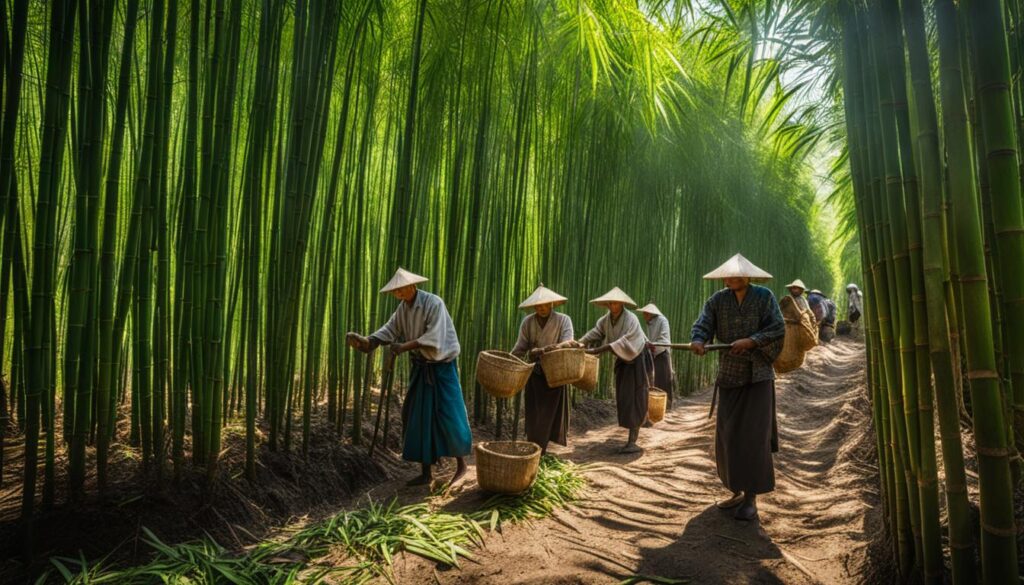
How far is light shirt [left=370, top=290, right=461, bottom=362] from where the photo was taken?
356 cm

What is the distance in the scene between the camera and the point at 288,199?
10.8 ft

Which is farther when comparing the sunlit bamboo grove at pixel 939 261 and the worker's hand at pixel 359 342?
the worker's hand at pixel 359 342

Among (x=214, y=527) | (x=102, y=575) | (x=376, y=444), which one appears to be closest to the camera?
(x=102, y=575)

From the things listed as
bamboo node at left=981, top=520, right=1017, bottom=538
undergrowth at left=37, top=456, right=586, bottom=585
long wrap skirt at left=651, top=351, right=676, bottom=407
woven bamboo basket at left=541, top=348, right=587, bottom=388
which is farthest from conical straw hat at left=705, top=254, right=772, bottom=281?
long wrap skirt at left=651, top=351, right=676, bottom=407

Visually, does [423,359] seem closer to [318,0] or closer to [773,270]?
[318,0]

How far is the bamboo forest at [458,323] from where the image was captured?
67.0 inches

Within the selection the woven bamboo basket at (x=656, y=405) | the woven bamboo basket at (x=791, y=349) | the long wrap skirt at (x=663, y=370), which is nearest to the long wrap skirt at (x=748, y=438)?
the woven bamboo basket at (x=791, y=349)

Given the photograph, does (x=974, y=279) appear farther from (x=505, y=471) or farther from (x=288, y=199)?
(x=288, y=199)

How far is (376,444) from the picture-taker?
4379 mm

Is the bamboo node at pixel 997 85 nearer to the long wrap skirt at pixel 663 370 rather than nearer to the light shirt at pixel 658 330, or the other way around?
the light shirt at pixel 658 330

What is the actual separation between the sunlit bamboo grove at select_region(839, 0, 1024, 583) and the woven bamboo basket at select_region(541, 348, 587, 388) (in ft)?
5.84

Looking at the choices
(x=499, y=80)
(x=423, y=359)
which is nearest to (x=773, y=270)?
(x=499, y=80)

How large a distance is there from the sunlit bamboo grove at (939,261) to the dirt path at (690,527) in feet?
1.91

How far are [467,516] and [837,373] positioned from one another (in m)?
10.2
